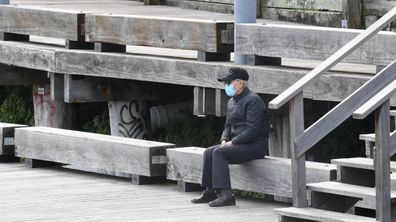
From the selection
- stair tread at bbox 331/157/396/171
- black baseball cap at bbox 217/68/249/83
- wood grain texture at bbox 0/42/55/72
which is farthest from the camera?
wood grain texture at bbox 0/42/55/72

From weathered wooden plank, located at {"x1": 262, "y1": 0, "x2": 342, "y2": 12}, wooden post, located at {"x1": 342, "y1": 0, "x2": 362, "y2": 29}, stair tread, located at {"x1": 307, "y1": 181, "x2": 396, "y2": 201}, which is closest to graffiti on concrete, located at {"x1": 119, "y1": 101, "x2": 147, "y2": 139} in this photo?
weathered wooden plank, located at {"x1": 262, "y1": 0, "x2": 342, "y2": 12}

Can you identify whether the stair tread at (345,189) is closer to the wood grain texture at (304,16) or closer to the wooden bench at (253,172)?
the wooden bench at (253,172)

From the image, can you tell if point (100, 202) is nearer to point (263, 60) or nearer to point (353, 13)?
point (263, 60)

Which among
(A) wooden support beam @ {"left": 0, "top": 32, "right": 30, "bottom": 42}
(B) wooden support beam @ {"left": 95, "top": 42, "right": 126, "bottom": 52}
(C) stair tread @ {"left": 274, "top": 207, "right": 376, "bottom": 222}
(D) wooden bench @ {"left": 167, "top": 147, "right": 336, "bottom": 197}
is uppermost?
(A) wooden support beam @ {"left": 0, "top": 32, "right": 30, "bottom": 42}

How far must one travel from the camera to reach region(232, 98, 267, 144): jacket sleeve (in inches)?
412

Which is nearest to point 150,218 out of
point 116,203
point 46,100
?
point 116,203

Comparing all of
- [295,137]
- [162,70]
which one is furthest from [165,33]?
[295,137]

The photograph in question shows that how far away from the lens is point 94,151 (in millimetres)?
12312

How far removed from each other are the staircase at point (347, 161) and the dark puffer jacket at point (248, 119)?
3.18ft

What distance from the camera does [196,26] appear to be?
12.4m

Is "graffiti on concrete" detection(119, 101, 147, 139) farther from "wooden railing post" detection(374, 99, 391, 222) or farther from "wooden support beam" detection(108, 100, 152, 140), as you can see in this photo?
"wooden railing post" detection(374, 99, 391, 222)

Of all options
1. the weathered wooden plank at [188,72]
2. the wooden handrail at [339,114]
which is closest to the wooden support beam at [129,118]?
the weathered wooden plank at [188,72]

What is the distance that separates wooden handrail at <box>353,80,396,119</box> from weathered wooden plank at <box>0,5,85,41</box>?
5913 mm

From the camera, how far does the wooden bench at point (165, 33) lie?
483 inches
